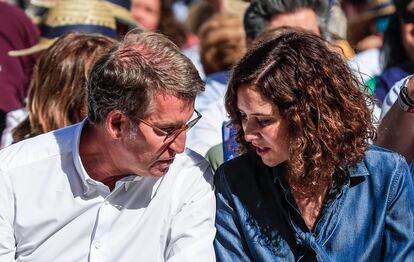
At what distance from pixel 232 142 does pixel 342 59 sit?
2.03 ft

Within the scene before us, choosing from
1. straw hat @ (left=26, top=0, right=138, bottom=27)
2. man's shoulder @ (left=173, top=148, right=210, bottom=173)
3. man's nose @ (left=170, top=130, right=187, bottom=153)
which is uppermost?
man's nose @ (left=170, top=130, right=187, bottom=153)

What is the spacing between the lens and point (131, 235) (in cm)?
327

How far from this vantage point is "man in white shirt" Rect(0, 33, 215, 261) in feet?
10.5

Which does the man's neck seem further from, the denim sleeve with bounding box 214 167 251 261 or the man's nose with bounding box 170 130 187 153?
the denim sleeve with bounding box 214 167 251 261

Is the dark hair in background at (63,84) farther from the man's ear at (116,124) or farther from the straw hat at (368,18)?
the straw hat at (368,18)

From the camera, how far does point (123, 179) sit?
3.33 meters

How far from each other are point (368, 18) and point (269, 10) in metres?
1.78

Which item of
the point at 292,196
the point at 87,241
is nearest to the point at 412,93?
the point at 292,196

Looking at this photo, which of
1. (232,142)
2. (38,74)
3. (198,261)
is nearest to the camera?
(198,261)

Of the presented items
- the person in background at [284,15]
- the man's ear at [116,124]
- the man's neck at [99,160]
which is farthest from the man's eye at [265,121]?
the person in background at [284,15]

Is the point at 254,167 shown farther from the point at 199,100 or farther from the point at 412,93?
the point at 199,100

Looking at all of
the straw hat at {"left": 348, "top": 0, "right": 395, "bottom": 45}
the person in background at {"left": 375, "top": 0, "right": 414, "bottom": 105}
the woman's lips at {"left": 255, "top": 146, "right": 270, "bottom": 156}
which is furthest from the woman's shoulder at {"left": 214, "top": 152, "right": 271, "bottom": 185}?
the straw hat at {"left": 348, "top": 0, "right": 395, "bottom": 45}

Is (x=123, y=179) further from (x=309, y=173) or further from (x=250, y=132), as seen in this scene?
(x=309, y=173)

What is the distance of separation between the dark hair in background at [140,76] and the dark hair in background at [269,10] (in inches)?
66.4
